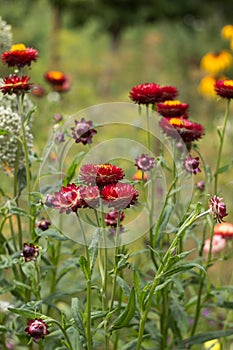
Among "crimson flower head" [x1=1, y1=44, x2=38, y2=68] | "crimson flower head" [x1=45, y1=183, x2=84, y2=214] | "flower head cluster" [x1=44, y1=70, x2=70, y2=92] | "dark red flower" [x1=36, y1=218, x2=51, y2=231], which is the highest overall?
"flower head cluster" [x1=44, y1=70, x2=70, y2=92]

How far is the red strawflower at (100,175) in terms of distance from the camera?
41.9 inches

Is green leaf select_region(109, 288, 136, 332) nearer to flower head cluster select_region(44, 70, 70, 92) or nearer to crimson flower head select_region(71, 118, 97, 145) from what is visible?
crimson flower head select_region(71, 118, 97, 145)

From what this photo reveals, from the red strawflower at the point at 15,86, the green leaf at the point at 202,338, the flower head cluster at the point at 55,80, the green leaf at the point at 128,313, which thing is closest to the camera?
the green leaf at the point at 128,313

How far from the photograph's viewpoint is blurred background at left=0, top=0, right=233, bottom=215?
8328 mm

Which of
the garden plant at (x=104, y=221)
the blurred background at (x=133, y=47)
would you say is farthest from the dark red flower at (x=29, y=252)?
the blurred background at (x=133, y=47)

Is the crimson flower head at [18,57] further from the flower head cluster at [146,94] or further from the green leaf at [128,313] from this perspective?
the green leaf at [128,313]

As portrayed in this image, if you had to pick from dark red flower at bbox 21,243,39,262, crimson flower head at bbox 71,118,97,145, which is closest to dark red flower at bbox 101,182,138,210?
dark red flower at bbox 21,243,39,262

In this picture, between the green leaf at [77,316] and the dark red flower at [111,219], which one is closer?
the green leaf at [77,316]

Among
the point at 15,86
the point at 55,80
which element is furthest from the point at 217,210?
the point at 55,80

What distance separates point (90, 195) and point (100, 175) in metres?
0.04

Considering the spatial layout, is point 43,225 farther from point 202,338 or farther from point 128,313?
point 202,338

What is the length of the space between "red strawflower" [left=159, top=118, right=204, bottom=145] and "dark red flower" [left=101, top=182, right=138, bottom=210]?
368 millimetres

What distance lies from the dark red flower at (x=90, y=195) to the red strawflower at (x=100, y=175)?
0.5 inches

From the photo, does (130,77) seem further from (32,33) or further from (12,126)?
(12,126)
